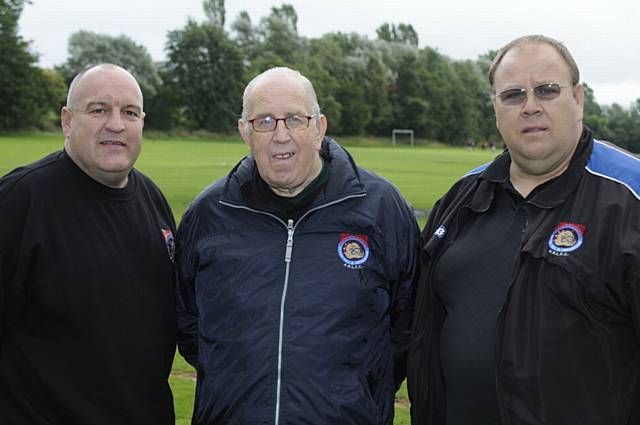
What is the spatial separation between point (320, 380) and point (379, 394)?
1.30ft

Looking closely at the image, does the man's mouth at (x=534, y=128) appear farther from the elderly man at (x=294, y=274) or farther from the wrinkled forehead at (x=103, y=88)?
the wrinkled forehead at (x=103, y=88)

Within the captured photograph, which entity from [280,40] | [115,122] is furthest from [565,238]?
[280,40]

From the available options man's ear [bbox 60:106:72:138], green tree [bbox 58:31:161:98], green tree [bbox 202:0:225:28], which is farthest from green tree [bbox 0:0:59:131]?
man's ear [bbox 60:106:72:138]

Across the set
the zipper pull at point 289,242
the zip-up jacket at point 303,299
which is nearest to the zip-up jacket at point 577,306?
the zip-up jacket at point 303,299

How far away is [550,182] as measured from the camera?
134 inches

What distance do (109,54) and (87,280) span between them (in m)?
76.2

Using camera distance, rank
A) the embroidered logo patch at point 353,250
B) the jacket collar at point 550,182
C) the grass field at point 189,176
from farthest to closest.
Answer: the grass field at point 189,176 < the embroidered logo patch at point 353,250 < the jacket collar at point 550,182

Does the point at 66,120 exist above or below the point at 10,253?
above

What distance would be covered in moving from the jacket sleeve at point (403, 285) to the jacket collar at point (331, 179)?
302 millimetres

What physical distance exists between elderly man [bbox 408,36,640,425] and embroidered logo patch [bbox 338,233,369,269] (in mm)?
347

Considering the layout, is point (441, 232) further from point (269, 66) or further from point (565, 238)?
point (269, 66)

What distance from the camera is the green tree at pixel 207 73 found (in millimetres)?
76250

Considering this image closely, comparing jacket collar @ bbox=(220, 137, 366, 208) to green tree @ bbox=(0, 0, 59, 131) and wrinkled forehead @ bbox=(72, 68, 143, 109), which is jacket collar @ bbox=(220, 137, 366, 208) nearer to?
wrinkled forehead @ bbox=(72, 68, 143, 109)

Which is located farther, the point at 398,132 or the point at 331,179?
the point at 398,132
